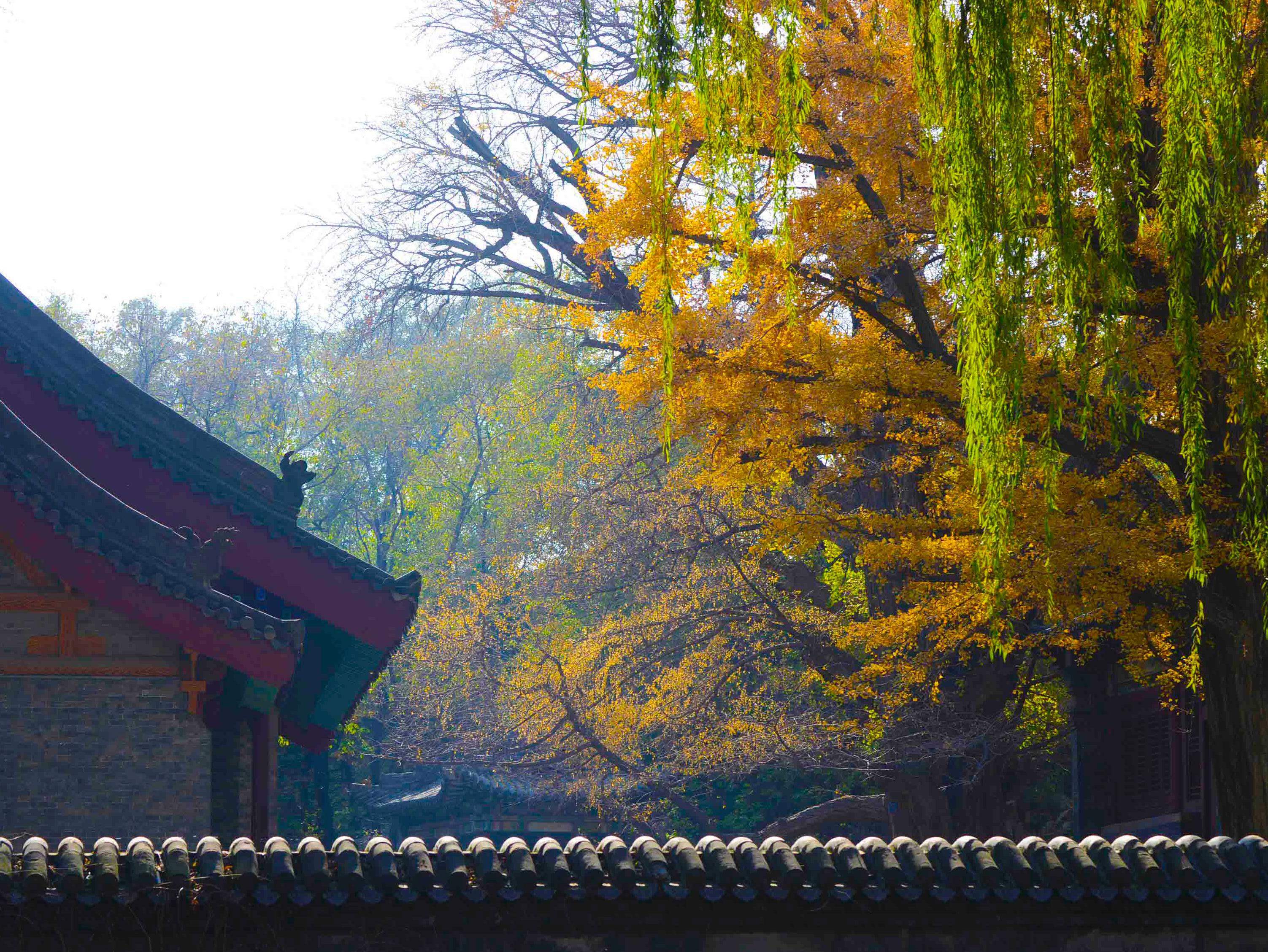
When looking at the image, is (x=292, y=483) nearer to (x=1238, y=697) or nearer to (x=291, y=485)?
(x=291, y=485)

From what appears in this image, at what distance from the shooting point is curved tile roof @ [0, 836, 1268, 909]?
6258 millimetres

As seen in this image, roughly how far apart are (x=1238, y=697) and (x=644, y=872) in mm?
4638

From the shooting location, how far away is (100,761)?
8.80 meters

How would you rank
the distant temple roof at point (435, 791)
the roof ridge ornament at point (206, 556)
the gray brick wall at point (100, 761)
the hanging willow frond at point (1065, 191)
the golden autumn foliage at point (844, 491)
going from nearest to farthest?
the hanging willow frond at point (1065, 191), the golden autumn foliage at point (844, 491), the gray brick wall at point (100, 761), the roof ridge ornament at point (206, 556), the distant temple roof at point (435, 791)

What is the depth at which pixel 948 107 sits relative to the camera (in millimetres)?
5621

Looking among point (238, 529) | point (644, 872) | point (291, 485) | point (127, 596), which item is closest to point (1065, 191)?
point (644, 872)

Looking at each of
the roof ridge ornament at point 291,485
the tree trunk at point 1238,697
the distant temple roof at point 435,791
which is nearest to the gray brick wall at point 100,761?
the roof ridge ornament at point 291,485

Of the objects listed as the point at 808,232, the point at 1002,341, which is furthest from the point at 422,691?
the point at 1002,341

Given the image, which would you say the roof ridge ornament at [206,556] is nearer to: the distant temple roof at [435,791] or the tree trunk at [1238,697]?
the tree trunk at [1238,697]

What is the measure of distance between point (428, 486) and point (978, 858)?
30.2 metres

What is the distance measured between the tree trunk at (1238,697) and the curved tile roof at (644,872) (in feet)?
6.34

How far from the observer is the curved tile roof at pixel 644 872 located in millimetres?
6258

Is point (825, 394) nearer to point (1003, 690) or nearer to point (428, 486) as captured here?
point (1003, 690)

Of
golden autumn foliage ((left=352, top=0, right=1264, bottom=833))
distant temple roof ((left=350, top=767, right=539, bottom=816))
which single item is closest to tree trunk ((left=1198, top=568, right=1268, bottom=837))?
golden autumn foliage ((left=352, top=0, right=1264, bottom=833))
